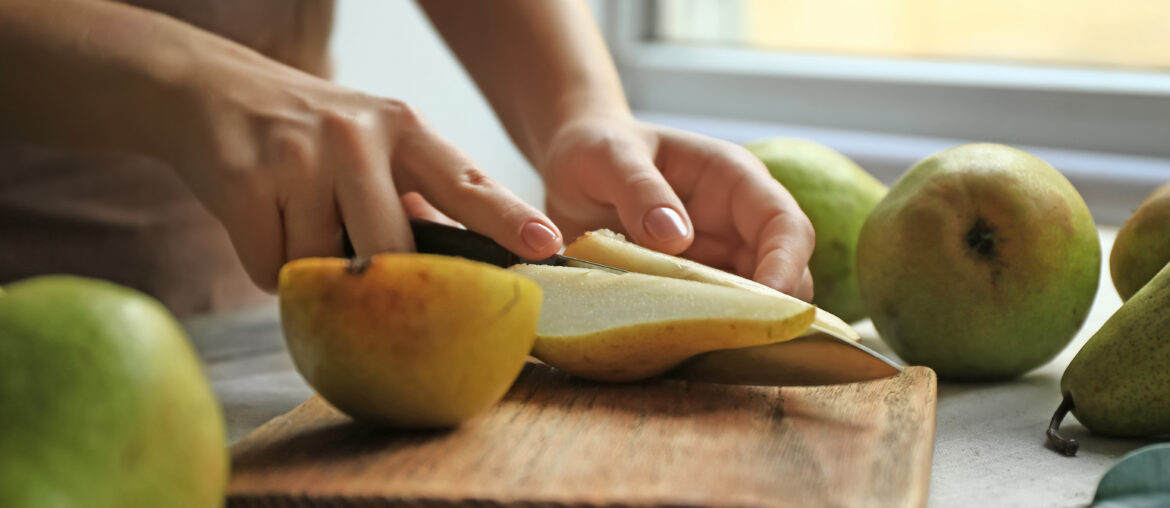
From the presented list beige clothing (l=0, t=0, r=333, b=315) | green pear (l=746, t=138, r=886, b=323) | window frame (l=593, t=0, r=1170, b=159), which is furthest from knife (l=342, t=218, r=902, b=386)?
window frame (l=593, t=0, r=1170, b=159)

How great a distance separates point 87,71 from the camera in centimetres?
80

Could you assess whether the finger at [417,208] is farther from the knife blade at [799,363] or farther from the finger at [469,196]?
the knife blade at [799,363]

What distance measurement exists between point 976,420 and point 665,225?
0.26m

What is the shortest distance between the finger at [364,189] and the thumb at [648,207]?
179 mm

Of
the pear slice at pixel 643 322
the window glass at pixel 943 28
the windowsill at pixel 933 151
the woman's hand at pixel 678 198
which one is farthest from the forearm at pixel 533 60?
the window glass at pixel 943 28

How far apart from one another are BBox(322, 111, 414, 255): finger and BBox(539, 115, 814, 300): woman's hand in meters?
0.19

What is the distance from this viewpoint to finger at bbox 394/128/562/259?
71 cm

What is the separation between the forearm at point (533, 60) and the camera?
3.45 ft

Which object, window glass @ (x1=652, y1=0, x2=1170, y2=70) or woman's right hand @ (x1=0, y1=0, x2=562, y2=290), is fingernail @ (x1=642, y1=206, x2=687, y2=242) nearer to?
woman's right hand @ (x1=0, y1=0, x2=562, y2=290)

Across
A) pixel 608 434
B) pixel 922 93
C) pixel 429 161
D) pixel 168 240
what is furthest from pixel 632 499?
pixel 922 93

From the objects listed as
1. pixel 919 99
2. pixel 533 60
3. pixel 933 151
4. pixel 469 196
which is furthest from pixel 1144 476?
pixel 919 99

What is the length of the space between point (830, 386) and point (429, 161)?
34 centimetres

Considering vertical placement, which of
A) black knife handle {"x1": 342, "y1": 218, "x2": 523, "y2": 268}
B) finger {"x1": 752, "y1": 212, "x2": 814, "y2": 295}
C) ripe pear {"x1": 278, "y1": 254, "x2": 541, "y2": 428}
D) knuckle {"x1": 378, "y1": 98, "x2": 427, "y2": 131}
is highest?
ripe pear {"x1": 278, "y1": 254, "x2": 541, "y2": 428}

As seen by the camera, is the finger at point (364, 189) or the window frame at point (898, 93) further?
the window frame at point (898, 93)
